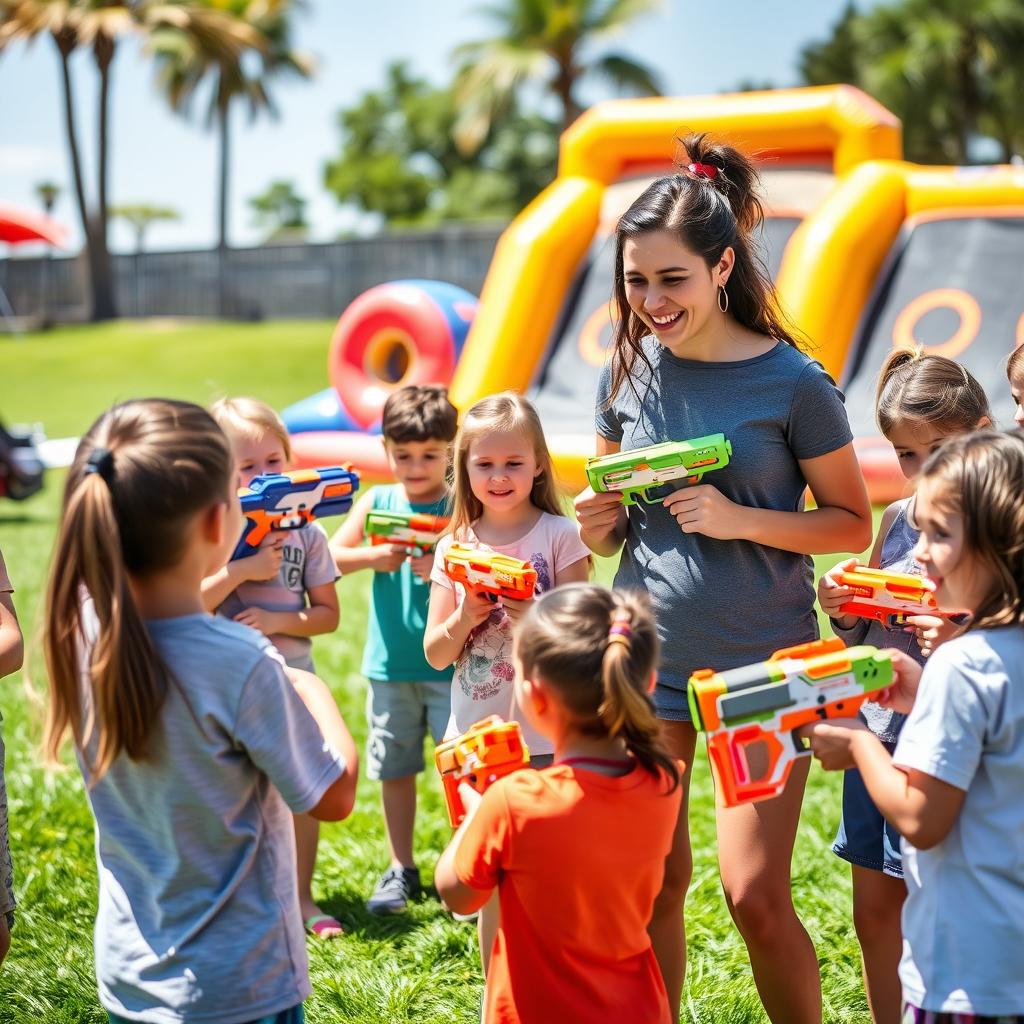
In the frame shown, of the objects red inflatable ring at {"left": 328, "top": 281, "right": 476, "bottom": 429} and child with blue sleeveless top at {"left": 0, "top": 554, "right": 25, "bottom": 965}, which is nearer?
child with blue sleeveless top at {"left": 0, "top": 554, "right": 25, "bottom": 965}

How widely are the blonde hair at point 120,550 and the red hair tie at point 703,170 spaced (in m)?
1.43

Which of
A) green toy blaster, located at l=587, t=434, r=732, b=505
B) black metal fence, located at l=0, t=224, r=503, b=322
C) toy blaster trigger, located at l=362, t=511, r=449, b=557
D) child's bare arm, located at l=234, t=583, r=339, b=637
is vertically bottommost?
black metal fence, located at l=0, t=224, r=503, b=322

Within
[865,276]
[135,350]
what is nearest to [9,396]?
[135,350]

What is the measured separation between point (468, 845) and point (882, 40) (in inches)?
1311

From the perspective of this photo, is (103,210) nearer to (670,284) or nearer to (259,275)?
(259,275)

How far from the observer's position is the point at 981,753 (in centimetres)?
202

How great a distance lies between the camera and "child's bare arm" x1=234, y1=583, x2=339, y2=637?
3559 mm

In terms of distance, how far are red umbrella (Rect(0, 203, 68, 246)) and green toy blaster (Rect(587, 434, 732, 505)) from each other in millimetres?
24056

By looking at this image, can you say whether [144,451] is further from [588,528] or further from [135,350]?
[135,350]

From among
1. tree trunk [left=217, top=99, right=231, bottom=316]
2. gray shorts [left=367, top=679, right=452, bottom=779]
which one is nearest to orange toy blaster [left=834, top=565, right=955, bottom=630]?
gray shorts [left=367, top=679, right=452, bottom=779]

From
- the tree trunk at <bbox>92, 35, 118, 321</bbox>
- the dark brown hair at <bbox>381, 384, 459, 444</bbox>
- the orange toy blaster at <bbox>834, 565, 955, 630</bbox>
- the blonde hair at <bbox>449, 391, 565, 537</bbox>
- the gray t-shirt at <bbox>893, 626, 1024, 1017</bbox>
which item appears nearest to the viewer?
the gray t-shirt at <bbox>893, 626, 1024, 1017</bbox>

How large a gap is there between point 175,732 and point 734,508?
1290mm

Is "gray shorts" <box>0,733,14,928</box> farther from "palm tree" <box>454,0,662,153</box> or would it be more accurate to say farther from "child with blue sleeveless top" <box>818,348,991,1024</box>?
"palm tree" <box>454,0,662,153</box>

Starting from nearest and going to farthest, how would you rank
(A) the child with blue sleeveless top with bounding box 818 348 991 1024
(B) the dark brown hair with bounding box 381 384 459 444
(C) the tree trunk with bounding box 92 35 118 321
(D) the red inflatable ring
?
(A) the child with blue sleeveless top with bounding box 818 348 991 1024
(B) the dark brown hair with bounding box 381 384 459 444
(D) the red inflatable ring
(C) the tree trunk with bounding box 92 35 118 321
